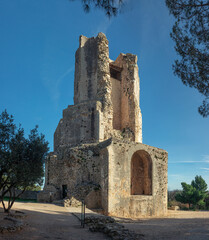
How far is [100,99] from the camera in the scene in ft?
74.0

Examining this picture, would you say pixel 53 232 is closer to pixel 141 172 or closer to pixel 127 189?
pixel 127 189

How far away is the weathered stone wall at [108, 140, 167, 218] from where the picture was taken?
14.3 m

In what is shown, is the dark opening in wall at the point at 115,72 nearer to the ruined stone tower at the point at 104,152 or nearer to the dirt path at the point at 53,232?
the ruined stone tower at the point at 104,152

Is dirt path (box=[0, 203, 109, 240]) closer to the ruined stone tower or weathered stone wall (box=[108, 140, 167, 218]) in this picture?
weathered stone wall (box=[108, 140, 167, 218])

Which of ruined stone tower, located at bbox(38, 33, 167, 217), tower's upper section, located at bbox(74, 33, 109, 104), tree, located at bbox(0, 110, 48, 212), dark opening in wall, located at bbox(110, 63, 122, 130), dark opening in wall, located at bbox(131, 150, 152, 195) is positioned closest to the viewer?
tree, located at bbox(0, 110, 48, 212)

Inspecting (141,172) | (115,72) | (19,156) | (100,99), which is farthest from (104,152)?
(115,72)

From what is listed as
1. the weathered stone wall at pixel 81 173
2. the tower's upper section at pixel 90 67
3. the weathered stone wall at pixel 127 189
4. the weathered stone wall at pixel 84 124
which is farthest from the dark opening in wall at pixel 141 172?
the tower's upper section at pixel 90 67

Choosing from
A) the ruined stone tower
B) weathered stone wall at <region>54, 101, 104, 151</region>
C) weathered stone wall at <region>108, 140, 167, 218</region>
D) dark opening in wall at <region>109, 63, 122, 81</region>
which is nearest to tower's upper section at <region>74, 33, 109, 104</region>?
the ruined stone tower

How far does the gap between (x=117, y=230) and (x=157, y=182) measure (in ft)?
35.1

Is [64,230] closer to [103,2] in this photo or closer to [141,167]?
[103,2]

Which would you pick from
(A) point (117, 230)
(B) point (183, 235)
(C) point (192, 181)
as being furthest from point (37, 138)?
(C) point (192, 181)

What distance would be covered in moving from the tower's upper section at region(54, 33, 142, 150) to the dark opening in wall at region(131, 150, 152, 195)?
13.1 ft

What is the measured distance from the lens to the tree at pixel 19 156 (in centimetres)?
880

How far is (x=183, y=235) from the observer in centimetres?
700
